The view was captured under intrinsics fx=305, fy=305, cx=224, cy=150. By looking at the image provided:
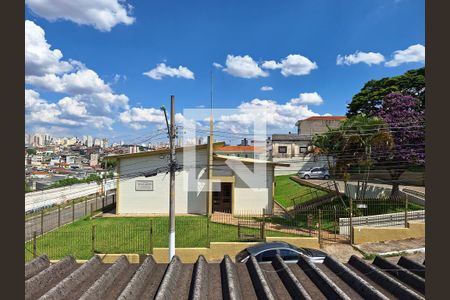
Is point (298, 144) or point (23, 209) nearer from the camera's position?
point (23, 209)

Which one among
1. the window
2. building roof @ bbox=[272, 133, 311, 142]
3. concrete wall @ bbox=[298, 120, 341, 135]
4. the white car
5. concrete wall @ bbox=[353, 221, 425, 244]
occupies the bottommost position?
concrete wall @ bbox=[353, 221, 425, 244]

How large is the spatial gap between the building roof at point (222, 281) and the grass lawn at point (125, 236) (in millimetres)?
9155

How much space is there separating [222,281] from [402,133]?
19.4 m

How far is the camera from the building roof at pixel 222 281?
3131 mm

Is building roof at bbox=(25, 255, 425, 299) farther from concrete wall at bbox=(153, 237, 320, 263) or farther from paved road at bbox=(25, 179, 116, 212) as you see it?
paved road at bbox=(25, 179, 116, 212)

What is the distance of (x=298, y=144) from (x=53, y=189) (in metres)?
35.7

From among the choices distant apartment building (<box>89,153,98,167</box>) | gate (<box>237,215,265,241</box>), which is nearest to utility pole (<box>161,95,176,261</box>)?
gate (<box>237,215,265,241</box>)

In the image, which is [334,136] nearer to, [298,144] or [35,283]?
[35,283]

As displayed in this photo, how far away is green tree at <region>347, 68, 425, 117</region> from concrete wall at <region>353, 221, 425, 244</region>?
18.5 meters

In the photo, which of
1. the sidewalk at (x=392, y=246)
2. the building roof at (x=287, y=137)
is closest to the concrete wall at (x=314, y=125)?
the building roof at (x=287, y=137)

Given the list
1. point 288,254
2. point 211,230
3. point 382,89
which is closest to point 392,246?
point 288,254

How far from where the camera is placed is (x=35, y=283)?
327 cm

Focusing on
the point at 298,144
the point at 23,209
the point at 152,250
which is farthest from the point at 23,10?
the point at 298,144

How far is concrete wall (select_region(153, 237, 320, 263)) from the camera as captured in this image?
522 inches
